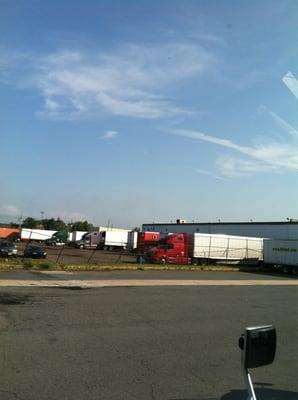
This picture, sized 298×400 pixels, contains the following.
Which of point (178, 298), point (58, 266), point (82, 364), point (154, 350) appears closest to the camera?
point (82, 364)

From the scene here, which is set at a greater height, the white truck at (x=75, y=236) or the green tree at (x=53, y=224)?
the green tree at (x=53, y=224)

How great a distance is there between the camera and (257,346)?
3.44 m

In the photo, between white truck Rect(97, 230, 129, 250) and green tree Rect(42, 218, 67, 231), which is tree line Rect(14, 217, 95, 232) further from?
white truck Rect(97, 230, 129, 250)

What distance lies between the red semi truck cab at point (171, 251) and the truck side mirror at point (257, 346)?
44188mm

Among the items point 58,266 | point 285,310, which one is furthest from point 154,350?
point 58,266

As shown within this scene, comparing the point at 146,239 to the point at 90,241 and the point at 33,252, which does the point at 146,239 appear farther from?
the point at 33,252

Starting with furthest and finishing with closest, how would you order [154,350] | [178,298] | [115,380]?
1. [178,298]
2. [154,350]
3. [115,380]

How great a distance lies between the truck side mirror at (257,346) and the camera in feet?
11.2

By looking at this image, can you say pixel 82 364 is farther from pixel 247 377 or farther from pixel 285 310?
pixel 285 310

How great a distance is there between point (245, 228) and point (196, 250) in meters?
41.8

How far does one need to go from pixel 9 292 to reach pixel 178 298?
5.64 m

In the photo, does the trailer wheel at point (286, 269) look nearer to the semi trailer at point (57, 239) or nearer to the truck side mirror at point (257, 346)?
the truck side mirror at point (257, 346)

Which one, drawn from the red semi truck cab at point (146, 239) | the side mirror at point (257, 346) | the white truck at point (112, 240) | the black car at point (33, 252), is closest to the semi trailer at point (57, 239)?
the white truck at point (112, 240)

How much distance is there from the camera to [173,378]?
7.76 meters
